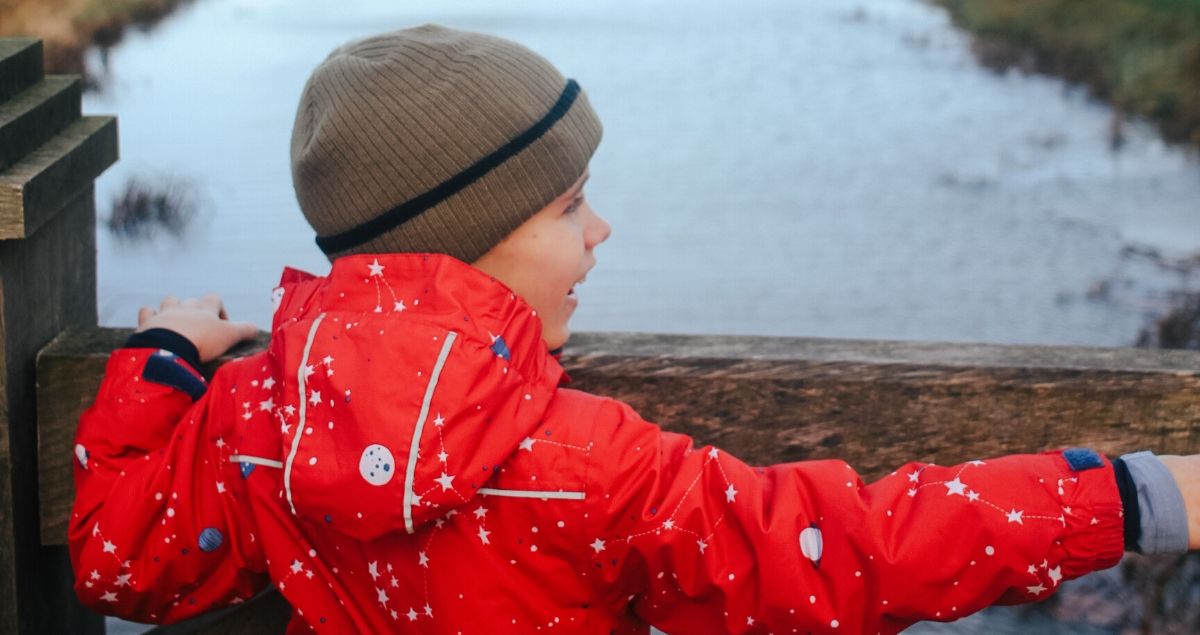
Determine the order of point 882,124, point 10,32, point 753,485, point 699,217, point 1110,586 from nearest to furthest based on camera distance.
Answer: point 753,485 → point 1110,586 → point 699,217 → point 882,124 → point 10,32

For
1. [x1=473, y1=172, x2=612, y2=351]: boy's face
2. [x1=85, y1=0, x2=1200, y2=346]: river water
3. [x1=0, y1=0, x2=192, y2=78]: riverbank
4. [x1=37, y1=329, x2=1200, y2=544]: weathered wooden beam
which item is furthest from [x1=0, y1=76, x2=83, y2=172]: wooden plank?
[x1=0, y1=0, x2=192, y2=78]: riverbank

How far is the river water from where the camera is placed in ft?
9.85

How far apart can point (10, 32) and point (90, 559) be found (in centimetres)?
411

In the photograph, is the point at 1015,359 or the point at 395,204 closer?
the point at 395,204

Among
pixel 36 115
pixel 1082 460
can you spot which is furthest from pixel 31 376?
pixel 1082 460

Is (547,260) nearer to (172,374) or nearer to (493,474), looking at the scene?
(493,474)

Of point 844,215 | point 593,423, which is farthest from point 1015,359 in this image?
point 844,215

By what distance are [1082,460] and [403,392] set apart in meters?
0.63

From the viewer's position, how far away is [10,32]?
5.17 meters

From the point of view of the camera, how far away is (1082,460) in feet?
4.50

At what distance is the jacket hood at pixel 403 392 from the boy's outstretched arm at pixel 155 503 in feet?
0.69

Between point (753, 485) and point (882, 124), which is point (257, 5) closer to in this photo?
point (882, 124)

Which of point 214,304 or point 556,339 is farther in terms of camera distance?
point 214,304

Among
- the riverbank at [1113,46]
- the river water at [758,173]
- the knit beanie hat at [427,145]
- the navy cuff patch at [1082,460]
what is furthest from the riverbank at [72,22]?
the navy cuff patch at [1082,460]
